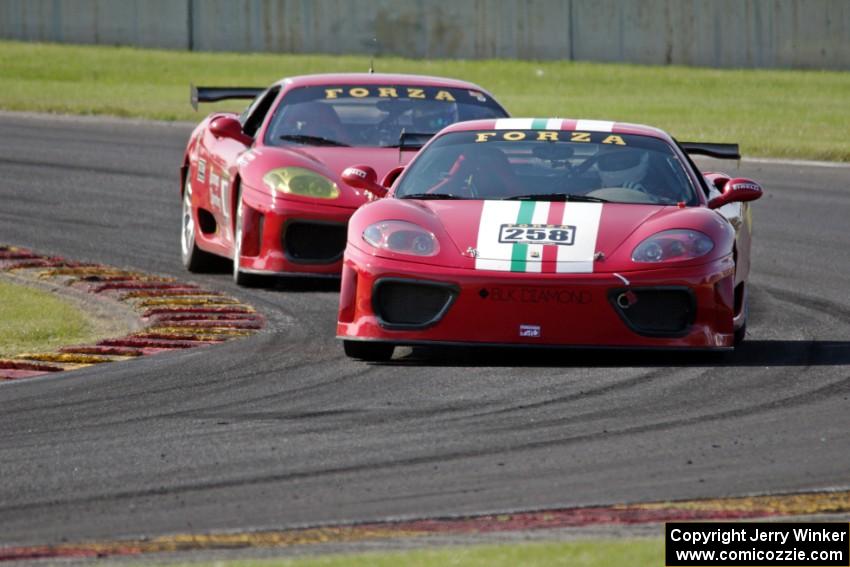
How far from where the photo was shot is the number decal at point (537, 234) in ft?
26.8

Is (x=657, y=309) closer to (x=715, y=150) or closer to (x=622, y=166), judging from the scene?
(x=622, y=166)

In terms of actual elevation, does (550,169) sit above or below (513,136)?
below

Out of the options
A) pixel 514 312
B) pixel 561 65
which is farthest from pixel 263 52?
pixel 514 312

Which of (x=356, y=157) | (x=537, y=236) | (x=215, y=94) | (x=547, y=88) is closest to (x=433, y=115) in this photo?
(x=356, y=157)

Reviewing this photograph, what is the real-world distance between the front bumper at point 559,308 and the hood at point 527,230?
0.08 metres

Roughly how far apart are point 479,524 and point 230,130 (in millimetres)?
6642

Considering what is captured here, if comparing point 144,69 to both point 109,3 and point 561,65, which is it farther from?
point 561,65

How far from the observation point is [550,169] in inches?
361

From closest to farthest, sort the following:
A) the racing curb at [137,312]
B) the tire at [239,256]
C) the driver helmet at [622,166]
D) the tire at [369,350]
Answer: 1. the tire at [369,350]
2. the racing curb at [137,312]
3. the driver helmet at [622,166]
4. the tire at [239,256]

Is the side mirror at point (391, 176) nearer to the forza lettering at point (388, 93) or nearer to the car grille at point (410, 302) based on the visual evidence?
the car grille at point (410, 302)

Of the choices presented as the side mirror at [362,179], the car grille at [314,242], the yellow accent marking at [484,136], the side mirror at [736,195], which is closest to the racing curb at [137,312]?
the car grille at [314,242]

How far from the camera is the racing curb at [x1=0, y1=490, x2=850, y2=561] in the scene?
5039 mm

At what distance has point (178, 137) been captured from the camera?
2114cm

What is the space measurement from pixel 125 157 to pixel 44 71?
12792 millimetres
